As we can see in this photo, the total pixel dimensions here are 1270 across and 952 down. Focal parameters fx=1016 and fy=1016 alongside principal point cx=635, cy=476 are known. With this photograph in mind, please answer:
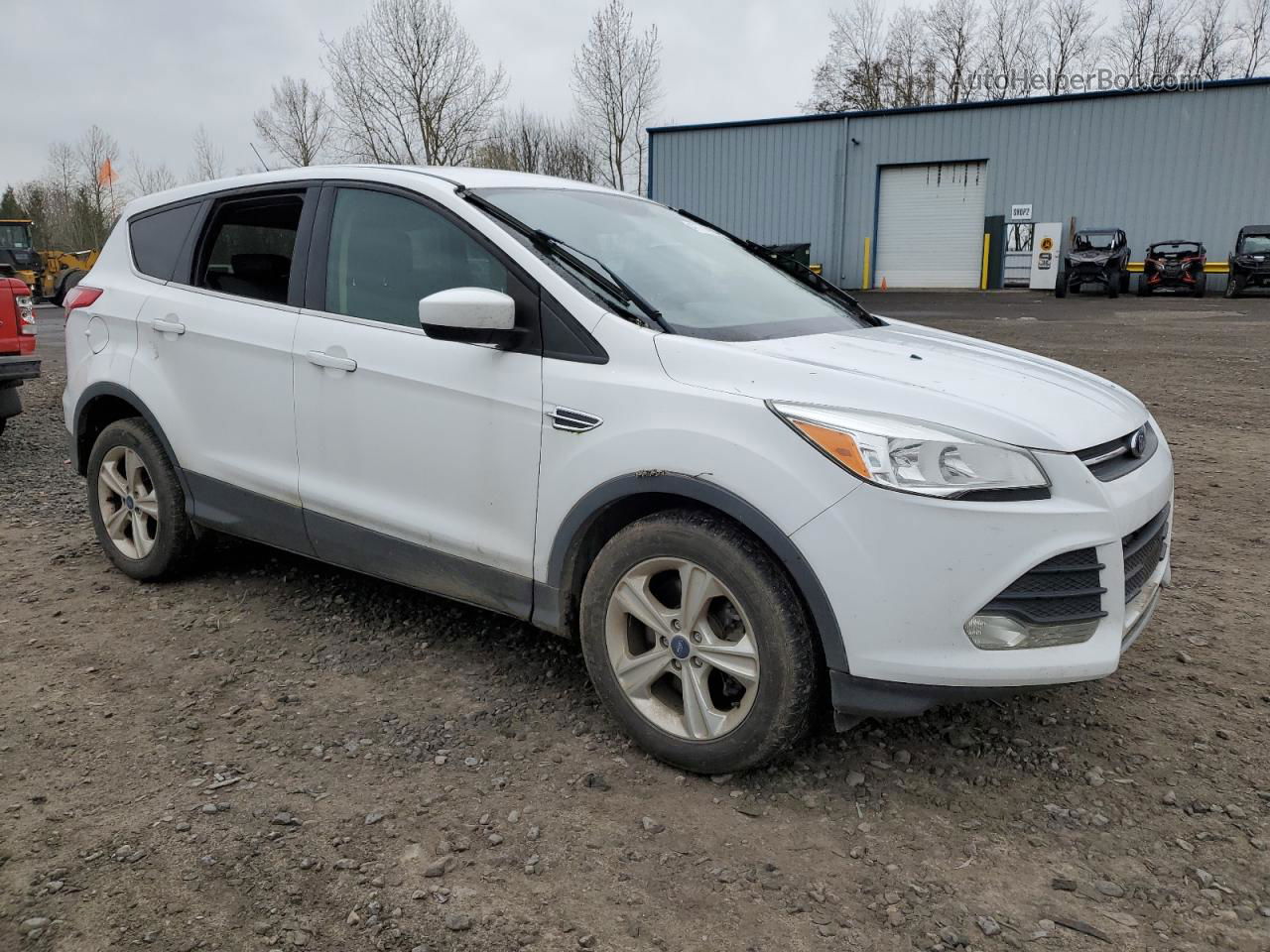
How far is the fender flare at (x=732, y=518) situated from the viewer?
256 centimetres

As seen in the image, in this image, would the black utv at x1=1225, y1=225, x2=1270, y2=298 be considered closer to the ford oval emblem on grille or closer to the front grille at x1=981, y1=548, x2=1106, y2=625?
the ford oval emblem on grille

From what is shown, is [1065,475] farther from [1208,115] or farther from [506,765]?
[1208,115]

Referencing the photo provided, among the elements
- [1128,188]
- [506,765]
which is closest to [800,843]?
[506,765]

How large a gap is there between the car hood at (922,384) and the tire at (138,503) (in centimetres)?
249

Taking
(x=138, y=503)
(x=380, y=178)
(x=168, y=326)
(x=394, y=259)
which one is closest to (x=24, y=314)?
(x=138, y=503)

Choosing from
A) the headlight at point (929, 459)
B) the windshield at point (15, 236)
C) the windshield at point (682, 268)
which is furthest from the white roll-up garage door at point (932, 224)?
the headlight at point (929, 459)

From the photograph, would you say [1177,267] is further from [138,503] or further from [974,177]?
[138,503]

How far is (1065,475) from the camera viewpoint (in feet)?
8.19

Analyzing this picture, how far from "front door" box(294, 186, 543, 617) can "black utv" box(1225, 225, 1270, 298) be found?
27.1 metres

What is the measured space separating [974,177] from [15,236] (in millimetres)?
29644

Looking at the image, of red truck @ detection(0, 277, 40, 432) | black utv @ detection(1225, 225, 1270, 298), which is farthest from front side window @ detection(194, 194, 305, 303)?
black utv @ detection(1225, 225, 1270, 298)

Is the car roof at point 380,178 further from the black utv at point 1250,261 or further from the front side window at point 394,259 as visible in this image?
the black utv at point 1250,261

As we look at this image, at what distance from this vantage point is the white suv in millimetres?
2488

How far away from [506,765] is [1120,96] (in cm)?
3336
